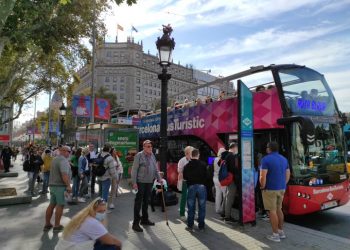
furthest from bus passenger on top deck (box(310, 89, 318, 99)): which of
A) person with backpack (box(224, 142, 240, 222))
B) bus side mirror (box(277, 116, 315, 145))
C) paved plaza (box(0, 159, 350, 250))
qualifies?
paved plaza (box(0, 159, 350, 250))

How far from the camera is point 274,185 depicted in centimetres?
659

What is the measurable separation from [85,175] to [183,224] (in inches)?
172

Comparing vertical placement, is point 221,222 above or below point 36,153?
below

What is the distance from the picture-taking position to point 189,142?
1201 centimetres

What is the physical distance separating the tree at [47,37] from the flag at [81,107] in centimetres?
220

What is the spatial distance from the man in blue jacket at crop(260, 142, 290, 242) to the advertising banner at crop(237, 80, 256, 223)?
753mm

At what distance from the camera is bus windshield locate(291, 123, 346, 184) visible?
804 cm

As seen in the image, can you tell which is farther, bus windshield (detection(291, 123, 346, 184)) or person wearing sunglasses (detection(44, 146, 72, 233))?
bus windshield (detection(291, 123, 346, 184))

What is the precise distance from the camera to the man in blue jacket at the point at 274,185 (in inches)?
258

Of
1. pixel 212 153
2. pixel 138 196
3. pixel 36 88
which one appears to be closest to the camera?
pixel 138 196

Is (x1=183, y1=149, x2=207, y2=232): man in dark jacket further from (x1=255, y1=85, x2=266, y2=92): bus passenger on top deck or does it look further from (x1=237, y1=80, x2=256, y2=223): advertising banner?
(x1=255, y1=85, x2=266, y2=92): bus passenger on top deck

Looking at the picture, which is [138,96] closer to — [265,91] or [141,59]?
[141,59]

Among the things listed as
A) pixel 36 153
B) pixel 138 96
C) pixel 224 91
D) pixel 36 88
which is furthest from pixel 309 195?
pixel 138 96

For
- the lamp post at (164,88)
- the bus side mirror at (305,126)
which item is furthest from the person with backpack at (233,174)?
the lamp post at (164,88)
